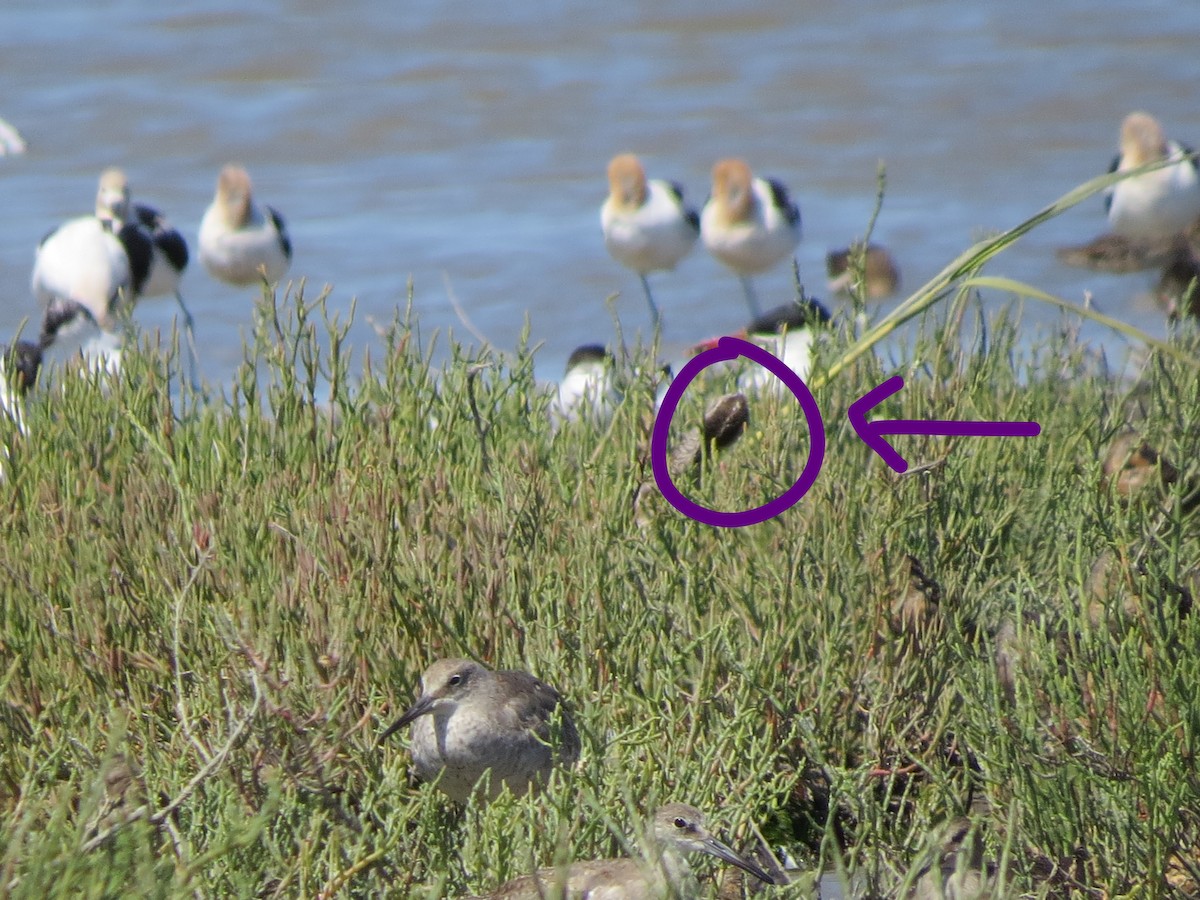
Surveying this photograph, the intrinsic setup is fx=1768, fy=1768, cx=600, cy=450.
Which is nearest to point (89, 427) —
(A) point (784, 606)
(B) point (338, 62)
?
(A) point (784, 606)

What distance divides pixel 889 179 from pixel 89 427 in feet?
36.5

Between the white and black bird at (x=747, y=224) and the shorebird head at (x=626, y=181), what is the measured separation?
0.57 meters

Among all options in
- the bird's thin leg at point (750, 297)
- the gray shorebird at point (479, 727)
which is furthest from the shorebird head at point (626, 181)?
the gray shorebird at point (479, 727)

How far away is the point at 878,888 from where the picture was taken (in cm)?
298

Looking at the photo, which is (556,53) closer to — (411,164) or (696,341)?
(411,164)

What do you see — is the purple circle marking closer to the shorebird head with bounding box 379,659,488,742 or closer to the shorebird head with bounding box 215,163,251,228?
the shorebird head with bounding box 379,659,488,742

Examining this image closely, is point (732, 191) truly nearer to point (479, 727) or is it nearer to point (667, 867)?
point (479, 727)

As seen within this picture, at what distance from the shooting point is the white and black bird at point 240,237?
40.9 ft

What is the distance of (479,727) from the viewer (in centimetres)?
329

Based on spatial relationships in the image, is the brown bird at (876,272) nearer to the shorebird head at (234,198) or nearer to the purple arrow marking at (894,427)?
the shorebird head at (234,198)

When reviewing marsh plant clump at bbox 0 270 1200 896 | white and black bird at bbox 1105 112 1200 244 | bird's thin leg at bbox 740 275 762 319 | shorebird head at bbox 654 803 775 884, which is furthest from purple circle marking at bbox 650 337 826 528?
white and black bird at bbox 1105 112 1200 244

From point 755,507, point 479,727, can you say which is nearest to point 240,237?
point 755,507

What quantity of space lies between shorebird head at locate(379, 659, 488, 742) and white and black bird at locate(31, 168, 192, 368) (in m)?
8.37

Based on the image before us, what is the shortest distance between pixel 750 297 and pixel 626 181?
1279 mm
